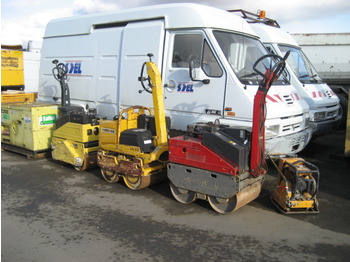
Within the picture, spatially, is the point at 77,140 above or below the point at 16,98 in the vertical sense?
below

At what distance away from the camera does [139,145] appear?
5344 mm

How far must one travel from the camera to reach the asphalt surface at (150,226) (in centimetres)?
365

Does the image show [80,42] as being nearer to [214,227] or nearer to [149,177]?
[149,177]

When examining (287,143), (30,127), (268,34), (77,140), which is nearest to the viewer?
(287,143)

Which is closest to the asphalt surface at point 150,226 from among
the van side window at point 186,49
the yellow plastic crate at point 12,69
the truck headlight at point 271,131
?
the truck headlight at point 271,131

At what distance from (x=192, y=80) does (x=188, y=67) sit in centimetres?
34

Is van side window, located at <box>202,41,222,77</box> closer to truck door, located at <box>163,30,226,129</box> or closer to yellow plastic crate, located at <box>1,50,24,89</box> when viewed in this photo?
truck door, located at <box>163,30,226,129</box>

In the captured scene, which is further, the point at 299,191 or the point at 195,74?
the point at 195,74

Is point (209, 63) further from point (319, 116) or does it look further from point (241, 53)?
point (319, 116)

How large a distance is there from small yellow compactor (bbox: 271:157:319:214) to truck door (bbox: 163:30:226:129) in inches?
61.6

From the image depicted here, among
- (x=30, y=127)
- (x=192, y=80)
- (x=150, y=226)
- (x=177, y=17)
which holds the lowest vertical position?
(x=150, y=226)

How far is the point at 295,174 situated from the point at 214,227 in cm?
133

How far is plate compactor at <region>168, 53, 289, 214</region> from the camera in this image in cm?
437

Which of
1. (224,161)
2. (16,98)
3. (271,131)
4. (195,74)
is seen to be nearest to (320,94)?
(271,131)
